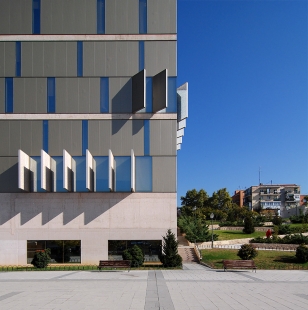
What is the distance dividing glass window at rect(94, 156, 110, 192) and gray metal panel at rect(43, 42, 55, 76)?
7938 mm

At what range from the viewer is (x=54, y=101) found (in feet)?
94.9

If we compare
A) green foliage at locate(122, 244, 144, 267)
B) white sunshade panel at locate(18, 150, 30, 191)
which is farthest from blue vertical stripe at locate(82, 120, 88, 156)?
green foliage at locate(122, 244, 144, 267)

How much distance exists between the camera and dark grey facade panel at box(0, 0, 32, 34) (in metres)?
29.1

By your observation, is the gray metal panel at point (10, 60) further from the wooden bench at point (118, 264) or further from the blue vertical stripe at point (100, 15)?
the wooden bench at point (118, 264)

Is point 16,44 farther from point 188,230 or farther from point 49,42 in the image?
point 188,230

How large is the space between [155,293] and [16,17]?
2514cm

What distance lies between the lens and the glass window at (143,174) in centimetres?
2847

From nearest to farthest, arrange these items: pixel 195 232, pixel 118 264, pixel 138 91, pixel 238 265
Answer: pixel 238 265
pixel 118 264
pixel 138 91
pixel 195 232

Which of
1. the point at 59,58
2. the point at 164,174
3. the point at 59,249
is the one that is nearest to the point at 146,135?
the point at 164,174

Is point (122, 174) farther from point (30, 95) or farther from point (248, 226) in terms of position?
point (248, 226)

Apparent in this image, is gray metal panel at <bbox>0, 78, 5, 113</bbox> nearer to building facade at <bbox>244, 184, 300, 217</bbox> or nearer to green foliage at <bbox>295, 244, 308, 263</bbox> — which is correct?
green foliage at <bbox>295, 244, 308, 263</bbox>

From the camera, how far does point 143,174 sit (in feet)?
93.8

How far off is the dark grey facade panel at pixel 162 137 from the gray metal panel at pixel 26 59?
422 inches

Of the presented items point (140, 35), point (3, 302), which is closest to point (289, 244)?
point (140, 35)
